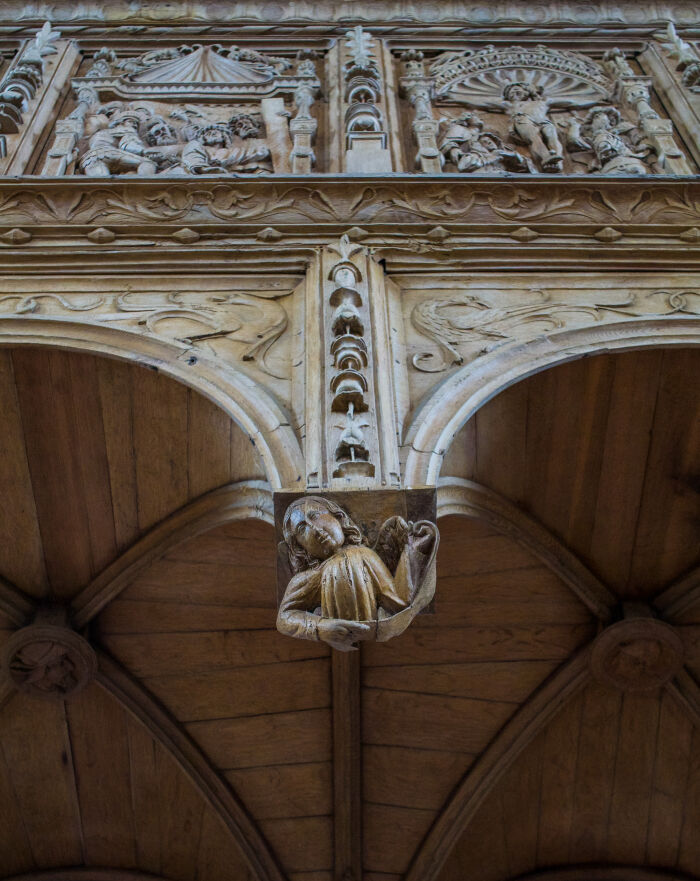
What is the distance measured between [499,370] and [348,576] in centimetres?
128

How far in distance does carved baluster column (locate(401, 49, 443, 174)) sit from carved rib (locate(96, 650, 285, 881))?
3.19 metres

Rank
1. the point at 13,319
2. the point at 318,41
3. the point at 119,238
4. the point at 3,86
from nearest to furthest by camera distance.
Answer: the point at 13,319 → the point at 119,238 → the point at 3,86 → the point at 318,41

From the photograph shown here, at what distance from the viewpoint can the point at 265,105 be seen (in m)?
5.96

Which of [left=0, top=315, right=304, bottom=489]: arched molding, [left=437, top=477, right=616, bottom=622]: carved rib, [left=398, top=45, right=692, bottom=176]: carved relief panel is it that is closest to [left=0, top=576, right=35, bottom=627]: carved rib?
[left=0, top=315, right=304, bottom=489]: arched molding

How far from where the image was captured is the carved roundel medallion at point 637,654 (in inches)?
189

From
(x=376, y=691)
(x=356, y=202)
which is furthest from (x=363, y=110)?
(x=376, y=691)

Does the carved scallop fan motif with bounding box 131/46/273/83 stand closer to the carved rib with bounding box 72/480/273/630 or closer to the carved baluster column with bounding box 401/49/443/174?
the carved baluster column with bounding box 401/49/443/174

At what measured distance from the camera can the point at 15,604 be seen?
15.5 feet

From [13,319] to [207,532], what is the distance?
135cm

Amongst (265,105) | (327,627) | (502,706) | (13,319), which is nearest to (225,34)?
(265,105)

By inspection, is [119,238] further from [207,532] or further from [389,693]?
[389,693]

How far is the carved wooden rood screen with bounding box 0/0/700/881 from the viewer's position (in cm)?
369

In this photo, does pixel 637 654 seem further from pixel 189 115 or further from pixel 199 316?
pixel 189 115

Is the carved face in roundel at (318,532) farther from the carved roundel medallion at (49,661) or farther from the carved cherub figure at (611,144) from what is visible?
the carved cherub figure at (611,144)
